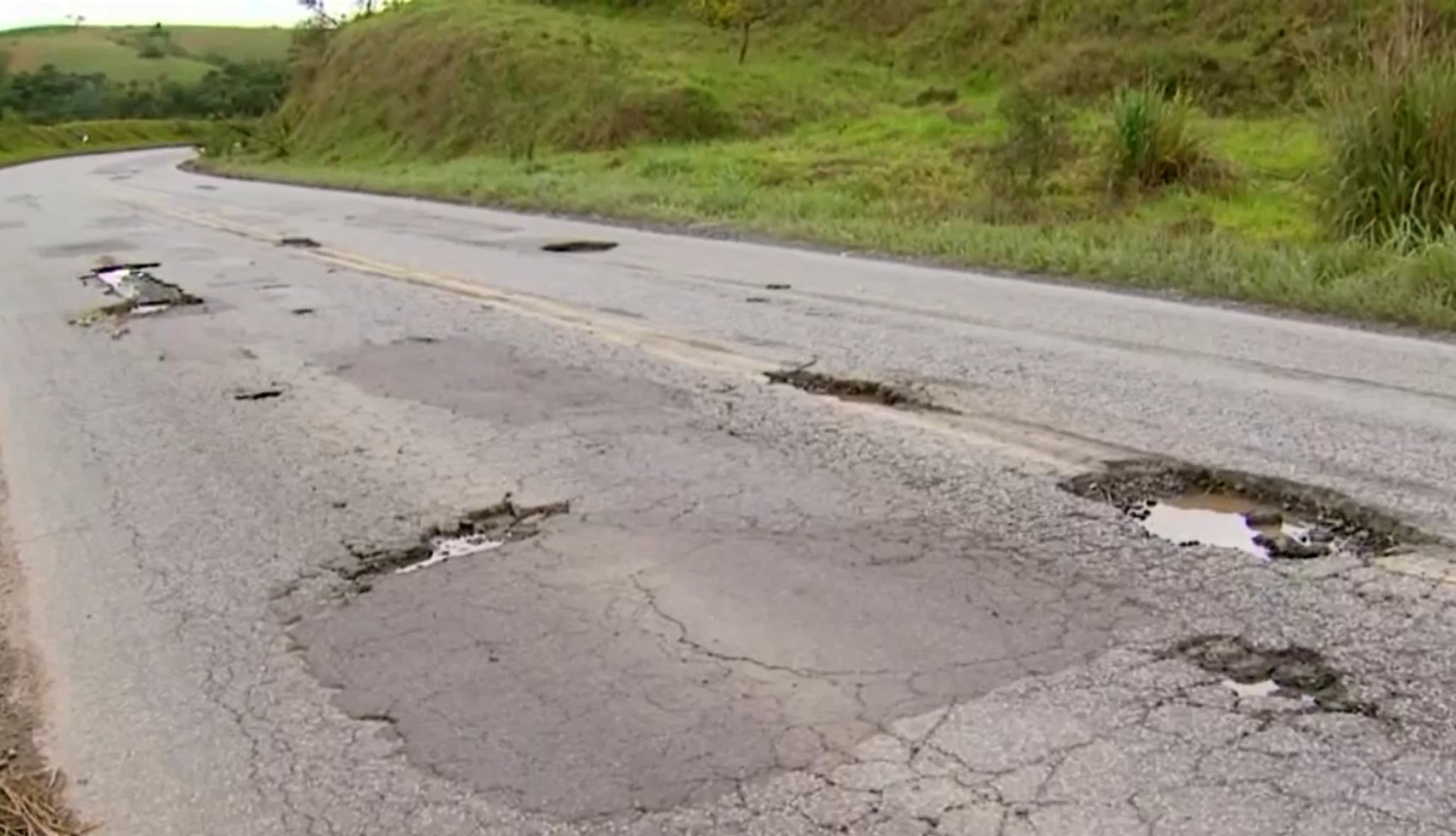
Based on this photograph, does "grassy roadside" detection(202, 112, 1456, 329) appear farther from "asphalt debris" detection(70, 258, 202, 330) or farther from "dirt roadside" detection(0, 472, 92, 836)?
"dirt roadside" detection(0, 472, 92, 836)

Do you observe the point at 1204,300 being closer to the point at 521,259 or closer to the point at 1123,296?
the point at 1123,296

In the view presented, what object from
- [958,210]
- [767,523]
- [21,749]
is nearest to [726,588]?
[767,523]

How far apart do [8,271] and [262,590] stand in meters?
12.7

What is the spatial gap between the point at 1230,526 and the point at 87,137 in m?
71.9

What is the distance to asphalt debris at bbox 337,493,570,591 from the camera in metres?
4.96

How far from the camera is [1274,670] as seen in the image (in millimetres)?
3588

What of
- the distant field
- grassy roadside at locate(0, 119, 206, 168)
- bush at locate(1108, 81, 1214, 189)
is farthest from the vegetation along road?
the distant field

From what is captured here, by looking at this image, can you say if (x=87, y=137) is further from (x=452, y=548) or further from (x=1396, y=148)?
(x=452, y=548)

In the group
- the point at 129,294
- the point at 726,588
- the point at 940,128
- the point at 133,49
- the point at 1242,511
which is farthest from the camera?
the point at 133,49

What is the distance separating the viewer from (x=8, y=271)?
1571 centimetres

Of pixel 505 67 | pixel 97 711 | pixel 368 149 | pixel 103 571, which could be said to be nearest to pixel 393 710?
pixel 97 711

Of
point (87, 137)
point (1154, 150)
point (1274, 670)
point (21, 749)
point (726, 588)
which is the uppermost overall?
point (1154, 150)

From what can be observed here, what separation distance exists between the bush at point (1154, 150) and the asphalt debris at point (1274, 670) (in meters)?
14.9

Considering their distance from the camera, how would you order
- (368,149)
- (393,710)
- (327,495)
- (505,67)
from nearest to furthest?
(393,710)
(327,495)
(505,67)
(368,149)
